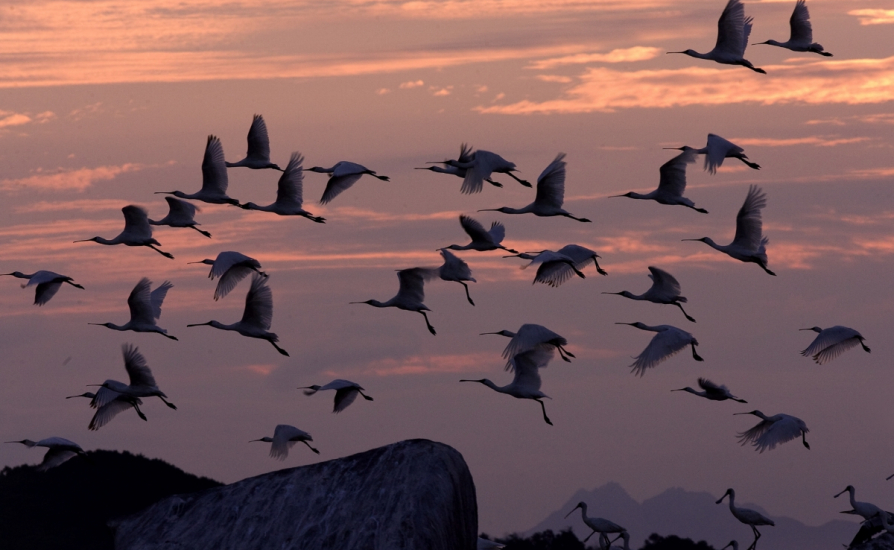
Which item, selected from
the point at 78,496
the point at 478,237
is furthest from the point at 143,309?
the point at 78,496

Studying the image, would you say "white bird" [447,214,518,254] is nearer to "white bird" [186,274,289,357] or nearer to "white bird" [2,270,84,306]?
"white bird" [186,274,289,357]

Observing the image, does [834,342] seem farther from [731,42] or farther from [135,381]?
[135,381]

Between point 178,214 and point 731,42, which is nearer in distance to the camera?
point 731,42

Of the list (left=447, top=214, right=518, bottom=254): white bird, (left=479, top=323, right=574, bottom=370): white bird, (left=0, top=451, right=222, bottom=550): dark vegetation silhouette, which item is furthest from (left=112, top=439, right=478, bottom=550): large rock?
(left=0, top=451, right=222, bottom=550): dark vegetation silhouette

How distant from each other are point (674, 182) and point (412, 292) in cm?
778

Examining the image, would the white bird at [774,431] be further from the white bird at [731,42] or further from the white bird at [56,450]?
the white bird at [56,450]

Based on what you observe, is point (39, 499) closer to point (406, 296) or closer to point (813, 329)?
point (406, 296)

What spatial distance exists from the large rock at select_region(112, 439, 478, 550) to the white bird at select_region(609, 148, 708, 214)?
11018 mm

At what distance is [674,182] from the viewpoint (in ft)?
114

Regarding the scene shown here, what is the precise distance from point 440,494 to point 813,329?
1615 cm

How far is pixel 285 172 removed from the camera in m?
37.1

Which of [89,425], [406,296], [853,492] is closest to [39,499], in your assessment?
[89,425]

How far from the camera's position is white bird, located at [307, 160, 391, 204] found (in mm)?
36188

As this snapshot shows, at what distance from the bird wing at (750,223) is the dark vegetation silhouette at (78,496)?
123ft
